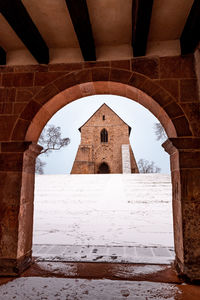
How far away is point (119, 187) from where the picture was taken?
838 cm

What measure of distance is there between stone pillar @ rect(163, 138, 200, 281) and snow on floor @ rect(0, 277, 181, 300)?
12.2 inches

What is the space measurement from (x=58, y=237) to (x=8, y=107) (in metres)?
2.39

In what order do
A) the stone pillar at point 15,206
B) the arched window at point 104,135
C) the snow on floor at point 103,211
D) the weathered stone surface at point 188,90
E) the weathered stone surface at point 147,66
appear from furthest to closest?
1. the arched window at point 104,135
2. the snow on floor at point 103,211
3. the weathered stone surface at point 147,66
4. the weathered stone surface at point 188,90
5. the stone pillar at point 15,206

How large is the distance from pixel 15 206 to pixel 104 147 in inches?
652

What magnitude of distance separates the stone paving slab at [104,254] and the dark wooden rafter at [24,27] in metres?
2.70

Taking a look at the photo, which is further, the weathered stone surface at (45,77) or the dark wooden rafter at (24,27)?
the weathered stone surface at (45,77)

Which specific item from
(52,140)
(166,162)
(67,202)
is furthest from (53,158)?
(67,202)

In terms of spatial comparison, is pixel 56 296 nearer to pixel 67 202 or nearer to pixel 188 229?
pixel 188 229

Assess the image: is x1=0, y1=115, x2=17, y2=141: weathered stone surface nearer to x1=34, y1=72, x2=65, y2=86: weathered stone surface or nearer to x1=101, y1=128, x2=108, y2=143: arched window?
x1=34, y1=72, x2=65, y2=86: weathered stone surface

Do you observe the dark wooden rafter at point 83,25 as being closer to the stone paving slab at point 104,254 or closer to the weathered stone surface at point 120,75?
the weathered stone surface at point 120,75

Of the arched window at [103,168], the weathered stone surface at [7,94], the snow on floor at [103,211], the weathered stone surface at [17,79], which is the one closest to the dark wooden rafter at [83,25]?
the weathered stone surface at [17,79]

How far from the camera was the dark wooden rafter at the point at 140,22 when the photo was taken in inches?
77.2

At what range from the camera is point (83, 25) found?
221 centimetres

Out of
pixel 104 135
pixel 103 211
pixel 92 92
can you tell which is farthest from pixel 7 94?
pixel 104 135
